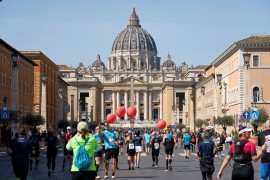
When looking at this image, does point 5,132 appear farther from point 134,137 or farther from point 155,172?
point 155,172

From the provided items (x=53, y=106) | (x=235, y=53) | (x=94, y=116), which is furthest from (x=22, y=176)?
(x=94, y=116)

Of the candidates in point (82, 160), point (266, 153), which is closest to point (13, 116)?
point (266, 153)

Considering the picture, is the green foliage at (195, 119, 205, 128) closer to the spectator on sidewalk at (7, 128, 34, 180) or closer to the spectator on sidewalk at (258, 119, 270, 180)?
the spectator on sidewalk at (7, 128, 34, 180)

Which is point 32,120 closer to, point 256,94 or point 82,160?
point 256,94

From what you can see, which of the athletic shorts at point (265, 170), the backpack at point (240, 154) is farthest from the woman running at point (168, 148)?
the backpack at point (240, 154)

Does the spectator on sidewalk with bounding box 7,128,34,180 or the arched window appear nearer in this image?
the spectator on sidewalk with bounding box 7,128,34,180

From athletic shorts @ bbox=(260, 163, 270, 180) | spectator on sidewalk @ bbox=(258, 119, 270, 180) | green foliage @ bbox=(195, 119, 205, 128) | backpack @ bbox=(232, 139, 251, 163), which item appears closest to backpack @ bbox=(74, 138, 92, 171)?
backpack @ bbox=(232, 139, 251, 163)

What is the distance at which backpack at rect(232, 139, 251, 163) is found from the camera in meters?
12.0

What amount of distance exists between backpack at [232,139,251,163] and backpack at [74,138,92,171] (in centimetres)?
248

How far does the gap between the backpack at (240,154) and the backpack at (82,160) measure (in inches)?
97.8

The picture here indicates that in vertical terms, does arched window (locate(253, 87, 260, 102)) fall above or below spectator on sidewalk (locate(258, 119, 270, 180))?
above

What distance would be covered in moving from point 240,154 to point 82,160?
267 centimetres

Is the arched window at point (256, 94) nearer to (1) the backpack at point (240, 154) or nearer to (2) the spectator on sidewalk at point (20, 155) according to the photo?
(2) the spectator on sidewalk at point (20, 155)

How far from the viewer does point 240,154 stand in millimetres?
12102
